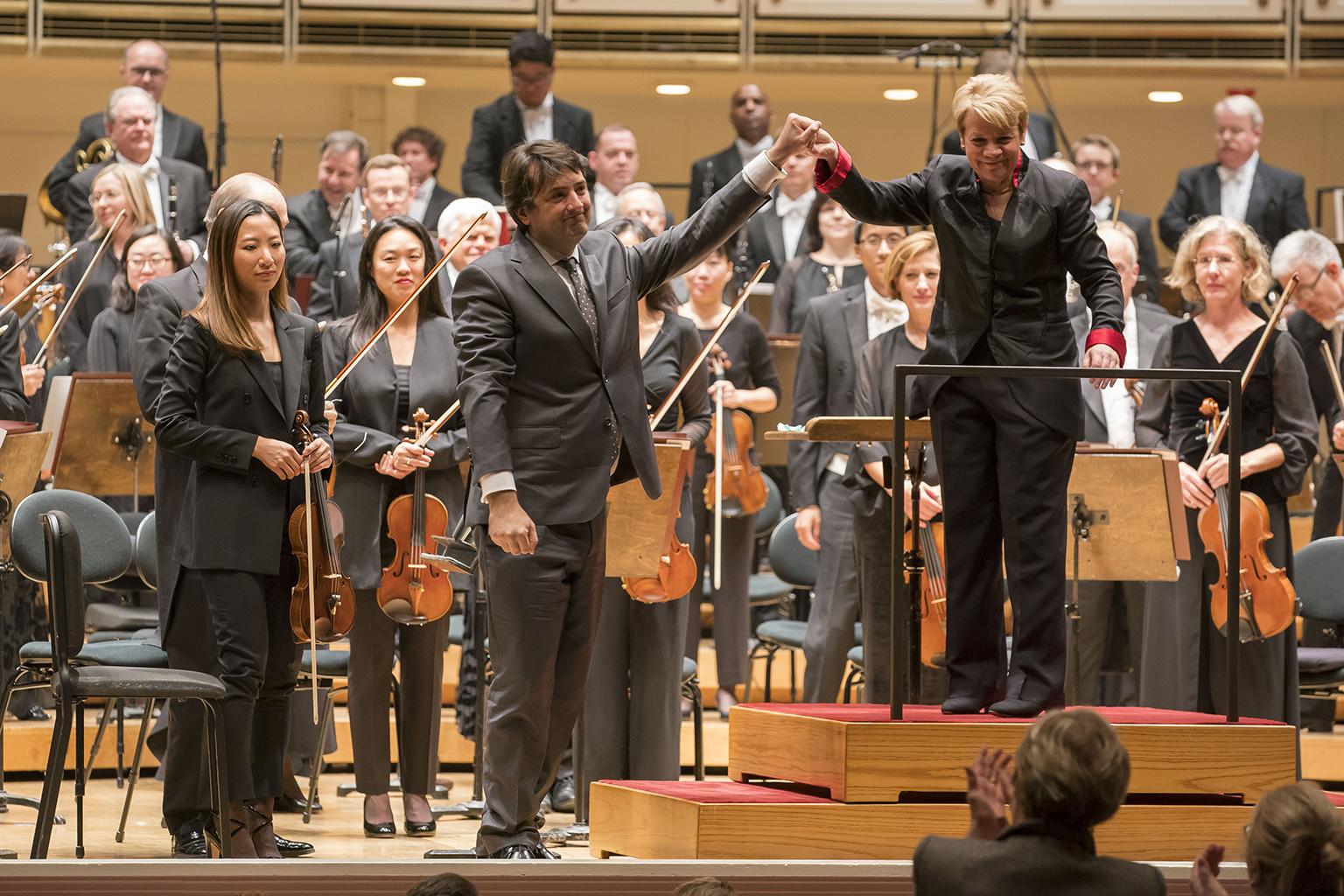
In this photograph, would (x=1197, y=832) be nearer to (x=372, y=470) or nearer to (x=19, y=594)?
(x=372, y=470)

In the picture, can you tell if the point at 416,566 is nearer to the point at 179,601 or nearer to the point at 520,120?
the point at 179,601

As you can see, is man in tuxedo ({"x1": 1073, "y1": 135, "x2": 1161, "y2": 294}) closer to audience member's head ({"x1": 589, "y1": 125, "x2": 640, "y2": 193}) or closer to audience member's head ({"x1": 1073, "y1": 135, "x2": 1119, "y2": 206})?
audience member's head ({"x1": 1073, "y1": 135, "x2": 1119, "y2": 206})

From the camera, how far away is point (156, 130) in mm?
7559

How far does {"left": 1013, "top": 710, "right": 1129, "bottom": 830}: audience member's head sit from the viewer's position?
8.07 feet

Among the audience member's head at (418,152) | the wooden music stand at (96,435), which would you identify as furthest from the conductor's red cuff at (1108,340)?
the audience member's head at (418,152)

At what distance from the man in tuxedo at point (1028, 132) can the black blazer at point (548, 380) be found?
11.0ft

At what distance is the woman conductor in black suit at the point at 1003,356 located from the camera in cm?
357

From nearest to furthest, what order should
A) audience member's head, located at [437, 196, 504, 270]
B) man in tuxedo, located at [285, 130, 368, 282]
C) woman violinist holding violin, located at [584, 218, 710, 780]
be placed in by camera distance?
woman violinist holding violin, located at [584, 218, 710, 780]
audience member's head, located at [437, 196, 504, 270]
man in tuxedo, located at [285, 130, 368, 282]

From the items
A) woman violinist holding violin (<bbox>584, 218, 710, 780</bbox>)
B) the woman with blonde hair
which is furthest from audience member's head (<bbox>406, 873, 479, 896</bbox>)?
the woman with blonde hair


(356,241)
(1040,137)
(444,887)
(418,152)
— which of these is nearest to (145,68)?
(418,152)

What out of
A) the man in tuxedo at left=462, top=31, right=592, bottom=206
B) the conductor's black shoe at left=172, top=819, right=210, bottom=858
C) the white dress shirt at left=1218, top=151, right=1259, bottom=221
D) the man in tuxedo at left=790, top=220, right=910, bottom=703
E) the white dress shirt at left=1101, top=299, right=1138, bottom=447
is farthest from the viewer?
the white dress shirt at left=1218, top=151, right=1259, bottom=221

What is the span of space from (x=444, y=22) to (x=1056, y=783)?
7284 millimetres

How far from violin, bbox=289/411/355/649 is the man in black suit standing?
472mm

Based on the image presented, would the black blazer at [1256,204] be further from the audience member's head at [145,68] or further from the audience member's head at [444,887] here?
the audience member's head at [444,887]
